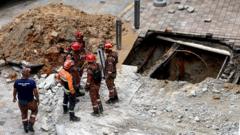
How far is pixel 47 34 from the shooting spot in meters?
14.5

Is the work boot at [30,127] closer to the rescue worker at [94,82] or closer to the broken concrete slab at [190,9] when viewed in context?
the rescue worker at [94,82]

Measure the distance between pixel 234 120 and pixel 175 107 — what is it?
1.37 m

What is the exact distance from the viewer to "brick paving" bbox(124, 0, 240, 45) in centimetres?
1491

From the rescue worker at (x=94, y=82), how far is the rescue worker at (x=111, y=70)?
38 cm

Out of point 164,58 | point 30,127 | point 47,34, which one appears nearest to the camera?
point 30,127

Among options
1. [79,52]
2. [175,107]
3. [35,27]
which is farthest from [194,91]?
[35,27]

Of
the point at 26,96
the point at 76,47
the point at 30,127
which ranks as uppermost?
the point at 76,47

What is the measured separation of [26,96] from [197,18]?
257 inches

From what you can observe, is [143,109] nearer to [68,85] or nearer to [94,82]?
[94,82]

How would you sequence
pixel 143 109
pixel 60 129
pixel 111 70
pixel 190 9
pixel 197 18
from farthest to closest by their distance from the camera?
pixel 190 9 < pixel 197 18 < pixel 143 109 < pixel 111 70 < pixel 60 129

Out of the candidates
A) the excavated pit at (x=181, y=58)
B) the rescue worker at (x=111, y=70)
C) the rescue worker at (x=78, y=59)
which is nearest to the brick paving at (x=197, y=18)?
the excavated pit at (x=181, y=58)

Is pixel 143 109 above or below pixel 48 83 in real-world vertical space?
below

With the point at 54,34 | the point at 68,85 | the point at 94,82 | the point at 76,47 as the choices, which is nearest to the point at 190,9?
the point at 54,34

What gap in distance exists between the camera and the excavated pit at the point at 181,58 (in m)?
14.4
